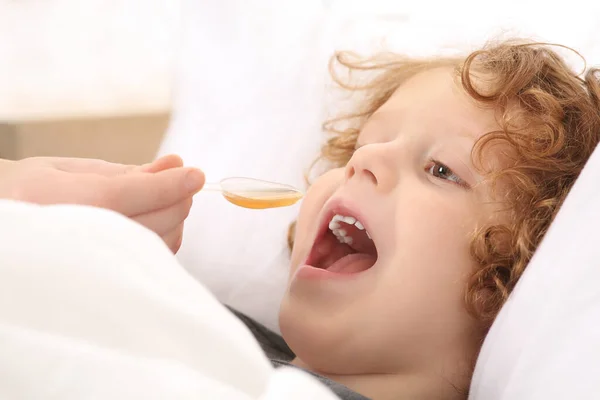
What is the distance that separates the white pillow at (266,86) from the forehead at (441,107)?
22cm

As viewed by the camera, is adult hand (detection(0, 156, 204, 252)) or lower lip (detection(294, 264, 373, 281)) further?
lower lip (detection(294, 264, 373, 281))

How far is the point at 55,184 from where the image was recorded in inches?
26.9

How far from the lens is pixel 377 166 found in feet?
2.66

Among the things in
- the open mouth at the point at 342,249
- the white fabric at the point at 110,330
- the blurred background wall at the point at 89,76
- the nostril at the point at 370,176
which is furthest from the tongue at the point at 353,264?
the blurred background wall at the point at 89,76

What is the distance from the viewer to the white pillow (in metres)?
1.10

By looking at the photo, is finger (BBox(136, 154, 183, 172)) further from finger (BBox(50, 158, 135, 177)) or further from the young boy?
the young boy

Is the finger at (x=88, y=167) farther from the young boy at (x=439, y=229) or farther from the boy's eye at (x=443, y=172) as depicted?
the boy's eye at (x=443, y=172)

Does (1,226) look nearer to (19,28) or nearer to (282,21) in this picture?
(282,21)

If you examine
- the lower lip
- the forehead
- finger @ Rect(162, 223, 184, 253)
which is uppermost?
the forehead

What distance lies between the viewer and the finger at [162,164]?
2.46 feet

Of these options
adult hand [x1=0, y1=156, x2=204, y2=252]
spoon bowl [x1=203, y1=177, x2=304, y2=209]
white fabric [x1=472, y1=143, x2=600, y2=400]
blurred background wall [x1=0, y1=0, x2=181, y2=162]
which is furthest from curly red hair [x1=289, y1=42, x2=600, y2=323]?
blurred background wall [x1=0, y1=0, x2=181, y2=162]

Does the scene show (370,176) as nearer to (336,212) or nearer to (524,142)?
(336,212)

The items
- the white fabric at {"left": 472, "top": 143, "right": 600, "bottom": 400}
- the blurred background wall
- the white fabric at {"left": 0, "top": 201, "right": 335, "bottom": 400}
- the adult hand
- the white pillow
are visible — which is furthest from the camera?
the blurred background wall

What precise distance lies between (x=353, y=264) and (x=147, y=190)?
0.29m
